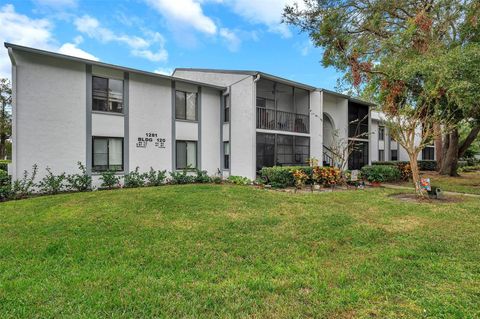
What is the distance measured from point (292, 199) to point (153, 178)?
23.2 ft

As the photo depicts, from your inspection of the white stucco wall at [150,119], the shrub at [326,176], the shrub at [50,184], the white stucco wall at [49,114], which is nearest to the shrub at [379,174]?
the shrub at [326,176]

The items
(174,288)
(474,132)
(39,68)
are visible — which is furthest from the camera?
(474,132)

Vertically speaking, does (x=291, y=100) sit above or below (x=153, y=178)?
above

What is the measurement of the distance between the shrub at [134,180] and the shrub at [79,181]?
1.44 meters

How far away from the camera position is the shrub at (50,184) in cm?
1027

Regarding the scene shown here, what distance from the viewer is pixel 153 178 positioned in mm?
12773

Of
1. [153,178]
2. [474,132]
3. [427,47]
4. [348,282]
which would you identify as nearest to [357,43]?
[427,47]

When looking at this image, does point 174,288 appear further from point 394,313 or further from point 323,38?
point 323,38

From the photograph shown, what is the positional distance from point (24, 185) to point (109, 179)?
290 centimetres

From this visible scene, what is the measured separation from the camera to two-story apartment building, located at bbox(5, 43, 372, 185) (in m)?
10.4

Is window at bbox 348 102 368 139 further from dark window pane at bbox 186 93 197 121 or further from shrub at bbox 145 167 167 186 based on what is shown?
shrub at bbox 145 167 167 186

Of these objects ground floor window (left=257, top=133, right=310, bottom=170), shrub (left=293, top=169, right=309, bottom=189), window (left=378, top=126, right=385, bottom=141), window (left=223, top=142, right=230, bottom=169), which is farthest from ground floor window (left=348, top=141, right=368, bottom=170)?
window (left=378, top=126, right=385, bottom=141)

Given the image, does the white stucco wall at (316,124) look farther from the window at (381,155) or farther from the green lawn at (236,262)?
the window at (381,155)

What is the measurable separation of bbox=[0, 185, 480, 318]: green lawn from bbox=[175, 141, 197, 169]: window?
666 centimetres
